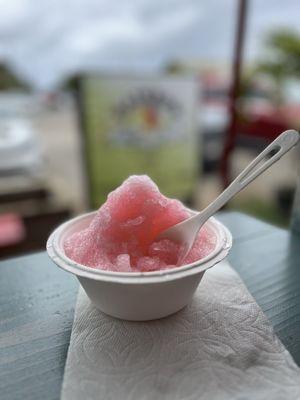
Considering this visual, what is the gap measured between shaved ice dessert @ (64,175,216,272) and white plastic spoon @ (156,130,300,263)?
16 millimetres

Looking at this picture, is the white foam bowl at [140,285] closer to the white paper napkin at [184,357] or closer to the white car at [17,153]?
the white paper napkin at [184,357]

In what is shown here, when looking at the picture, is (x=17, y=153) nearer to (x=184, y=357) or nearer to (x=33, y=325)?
(x=33, y=325)

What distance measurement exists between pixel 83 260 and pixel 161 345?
0.70 feet

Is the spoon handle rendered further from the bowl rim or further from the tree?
the tree

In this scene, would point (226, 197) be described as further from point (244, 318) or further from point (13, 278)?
point (13, 278)

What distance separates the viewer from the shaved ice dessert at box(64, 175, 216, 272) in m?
0.70

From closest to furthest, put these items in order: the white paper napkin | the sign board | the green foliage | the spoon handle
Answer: the white paper napkin, the spoon handle, the sign board, the green foliage

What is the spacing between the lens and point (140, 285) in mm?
623

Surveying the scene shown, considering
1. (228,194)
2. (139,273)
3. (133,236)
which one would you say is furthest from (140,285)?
(228,194)

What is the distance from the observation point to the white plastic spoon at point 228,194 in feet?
2.32

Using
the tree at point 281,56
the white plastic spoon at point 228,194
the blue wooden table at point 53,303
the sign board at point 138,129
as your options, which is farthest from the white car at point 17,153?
the white plastic spoon at point 228,194

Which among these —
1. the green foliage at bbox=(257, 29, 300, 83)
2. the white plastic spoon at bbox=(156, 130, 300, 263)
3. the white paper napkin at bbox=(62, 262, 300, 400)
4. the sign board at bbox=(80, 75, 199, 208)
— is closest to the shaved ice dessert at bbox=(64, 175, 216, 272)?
the white plastic spoon at bbox=(156, 130, 300, 263)

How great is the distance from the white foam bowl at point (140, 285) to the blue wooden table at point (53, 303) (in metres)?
0.12

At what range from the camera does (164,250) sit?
733 millimetres
